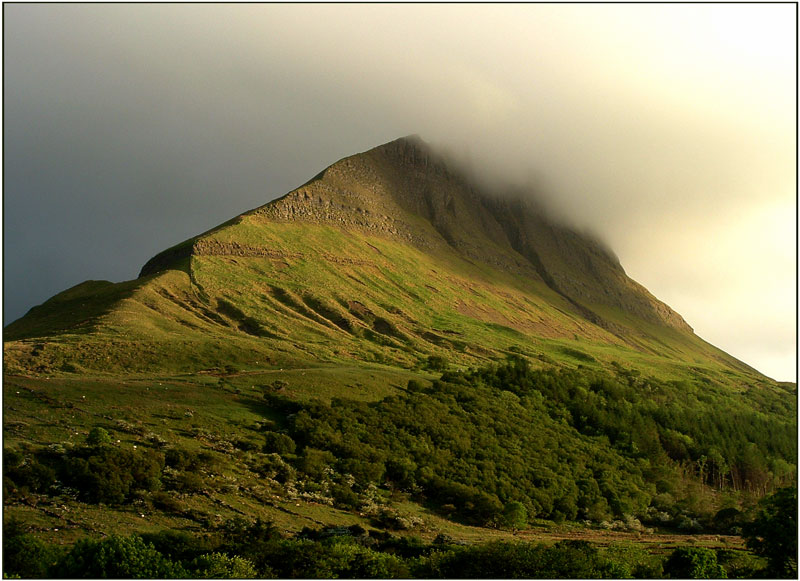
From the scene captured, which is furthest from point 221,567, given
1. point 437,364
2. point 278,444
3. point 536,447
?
point 437,364

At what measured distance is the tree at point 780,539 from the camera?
56.6 m

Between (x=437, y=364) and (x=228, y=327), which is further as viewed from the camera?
(x=437, y=364)

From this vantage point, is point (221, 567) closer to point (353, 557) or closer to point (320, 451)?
point (353, 557)

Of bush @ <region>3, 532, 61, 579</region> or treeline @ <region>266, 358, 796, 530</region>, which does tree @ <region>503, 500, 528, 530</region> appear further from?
bush @ <region>3, 532, 61, 579</region>

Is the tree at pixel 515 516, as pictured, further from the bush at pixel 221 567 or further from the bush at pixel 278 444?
the bush at pixel 221 567

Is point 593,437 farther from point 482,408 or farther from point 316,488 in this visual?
point 316,488

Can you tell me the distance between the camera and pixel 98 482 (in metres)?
53.2

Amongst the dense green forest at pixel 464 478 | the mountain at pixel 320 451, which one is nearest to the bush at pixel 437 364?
the mountain at pixel 320 451

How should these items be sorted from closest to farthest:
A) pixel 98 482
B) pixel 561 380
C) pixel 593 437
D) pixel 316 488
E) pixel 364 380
A: pixel 98 482
pixel 316 488
pixel 364 380
pixel 593 437
pixel 561 380

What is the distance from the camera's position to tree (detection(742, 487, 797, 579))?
56.6 m

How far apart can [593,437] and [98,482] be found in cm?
8862

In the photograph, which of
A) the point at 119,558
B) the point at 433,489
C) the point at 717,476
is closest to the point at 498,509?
the point at 433,489

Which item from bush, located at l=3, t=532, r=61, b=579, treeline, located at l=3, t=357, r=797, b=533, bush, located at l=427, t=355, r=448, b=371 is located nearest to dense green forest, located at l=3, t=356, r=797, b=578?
bush, located at l=3, t=532, r=61, b=579

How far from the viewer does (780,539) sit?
57.9 m
